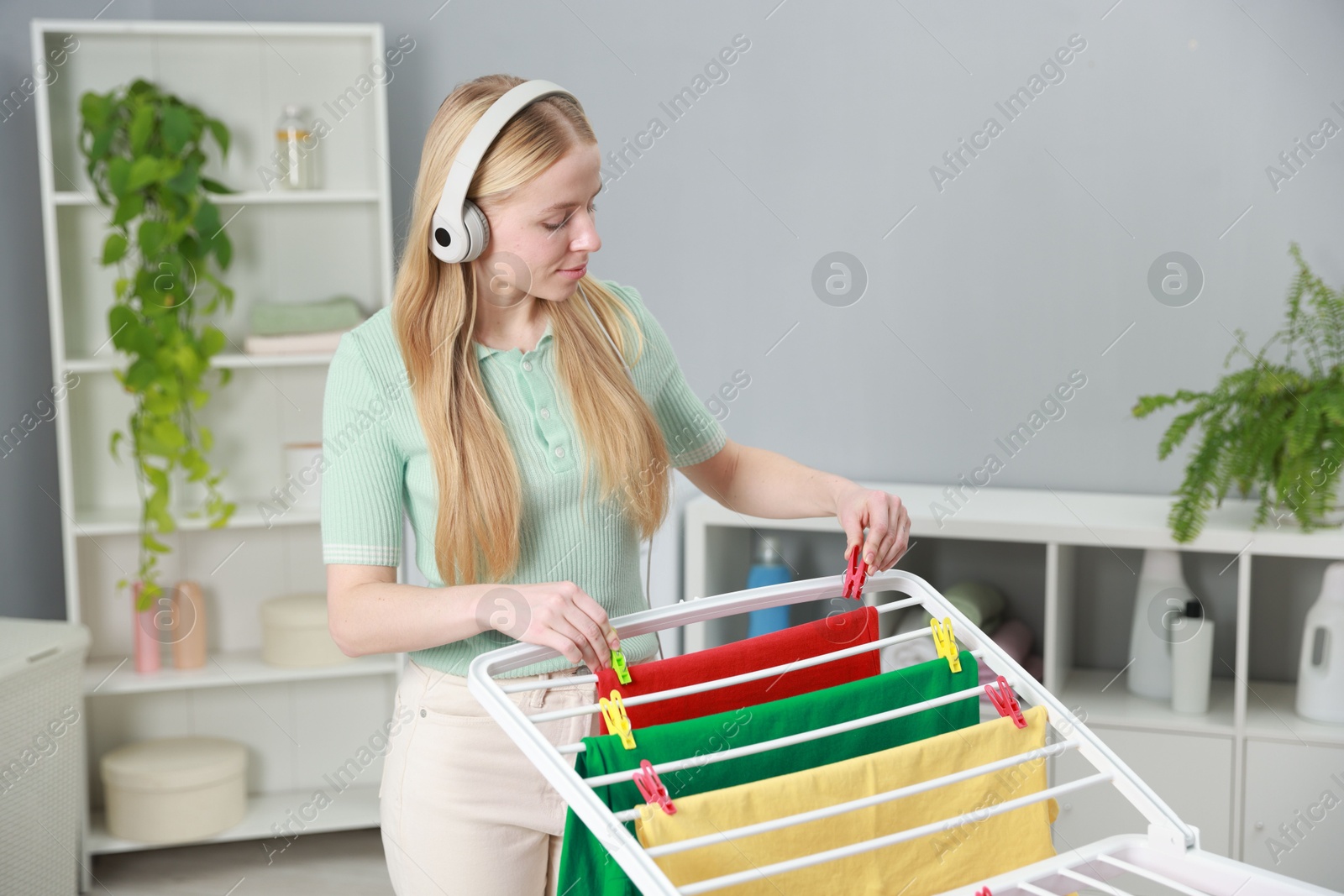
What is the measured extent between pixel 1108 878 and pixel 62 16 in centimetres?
273

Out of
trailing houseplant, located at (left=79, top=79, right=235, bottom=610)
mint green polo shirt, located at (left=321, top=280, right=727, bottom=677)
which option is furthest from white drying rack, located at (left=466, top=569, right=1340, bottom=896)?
trailing houseplant, located at (left=79, top=79, right=235, bottom=610)

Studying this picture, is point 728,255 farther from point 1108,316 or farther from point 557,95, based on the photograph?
point 557,95

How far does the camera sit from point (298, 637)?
2.57 meters

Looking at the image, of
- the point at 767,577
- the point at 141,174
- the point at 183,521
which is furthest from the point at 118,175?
the point at 767,577

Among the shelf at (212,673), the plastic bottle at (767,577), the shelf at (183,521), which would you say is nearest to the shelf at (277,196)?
the shelf at (183,521)

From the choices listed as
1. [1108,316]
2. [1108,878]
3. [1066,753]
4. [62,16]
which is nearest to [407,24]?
[62,16]

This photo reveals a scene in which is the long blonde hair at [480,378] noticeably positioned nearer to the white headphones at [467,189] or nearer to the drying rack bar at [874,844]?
the white headphones at [467,189]

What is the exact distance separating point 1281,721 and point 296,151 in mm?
2246

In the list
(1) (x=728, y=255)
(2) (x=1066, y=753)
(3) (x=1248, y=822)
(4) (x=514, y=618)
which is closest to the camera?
(4) (x=514, y=618)

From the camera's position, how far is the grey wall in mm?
2256

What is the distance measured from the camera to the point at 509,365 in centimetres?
120

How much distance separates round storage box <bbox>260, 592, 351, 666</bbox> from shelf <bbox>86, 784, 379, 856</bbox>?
1.12ft

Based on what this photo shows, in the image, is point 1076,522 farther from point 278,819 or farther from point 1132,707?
point 278,819

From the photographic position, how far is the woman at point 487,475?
1.11m
